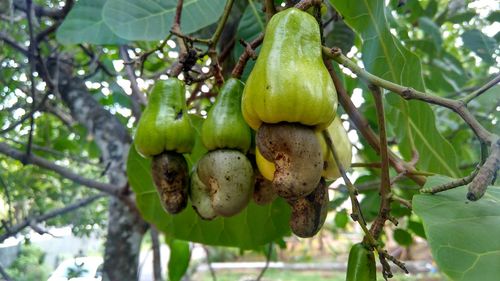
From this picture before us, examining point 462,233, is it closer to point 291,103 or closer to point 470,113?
point 470,113

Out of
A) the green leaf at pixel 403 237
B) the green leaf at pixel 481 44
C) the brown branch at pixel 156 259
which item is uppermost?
the green leaf at pixel 481 44

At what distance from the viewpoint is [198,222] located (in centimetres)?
117

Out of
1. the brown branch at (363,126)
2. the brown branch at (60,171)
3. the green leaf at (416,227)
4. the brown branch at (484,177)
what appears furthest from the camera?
the green leaf at (416,227)

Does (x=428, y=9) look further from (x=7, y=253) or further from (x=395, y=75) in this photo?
(x=7, y=253)

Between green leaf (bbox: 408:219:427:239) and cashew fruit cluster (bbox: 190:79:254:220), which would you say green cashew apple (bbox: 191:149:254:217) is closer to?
cashew fruit cluster (bbox: 190:79:254:220)

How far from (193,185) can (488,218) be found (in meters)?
0.45

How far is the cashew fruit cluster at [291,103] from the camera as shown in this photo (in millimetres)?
659

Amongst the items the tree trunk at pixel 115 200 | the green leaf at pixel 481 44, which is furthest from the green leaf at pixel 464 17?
the tree trunk at pixel 115 200

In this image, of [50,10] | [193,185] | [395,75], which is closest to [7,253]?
[50,10]

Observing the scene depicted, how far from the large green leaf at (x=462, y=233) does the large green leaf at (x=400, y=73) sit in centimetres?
40

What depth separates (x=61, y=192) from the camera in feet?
9.84

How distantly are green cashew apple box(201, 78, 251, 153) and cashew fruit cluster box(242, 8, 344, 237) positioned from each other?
7 centimetres

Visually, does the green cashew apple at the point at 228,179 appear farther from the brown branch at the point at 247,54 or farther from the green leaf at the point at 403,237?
the green leaf at the point at 403,237

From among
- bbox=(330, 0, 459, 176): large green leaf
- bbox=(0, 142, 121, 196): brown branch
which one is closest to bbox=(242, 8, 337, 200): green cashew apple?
bbox=(330, 0, 459, 176): large green leaf
